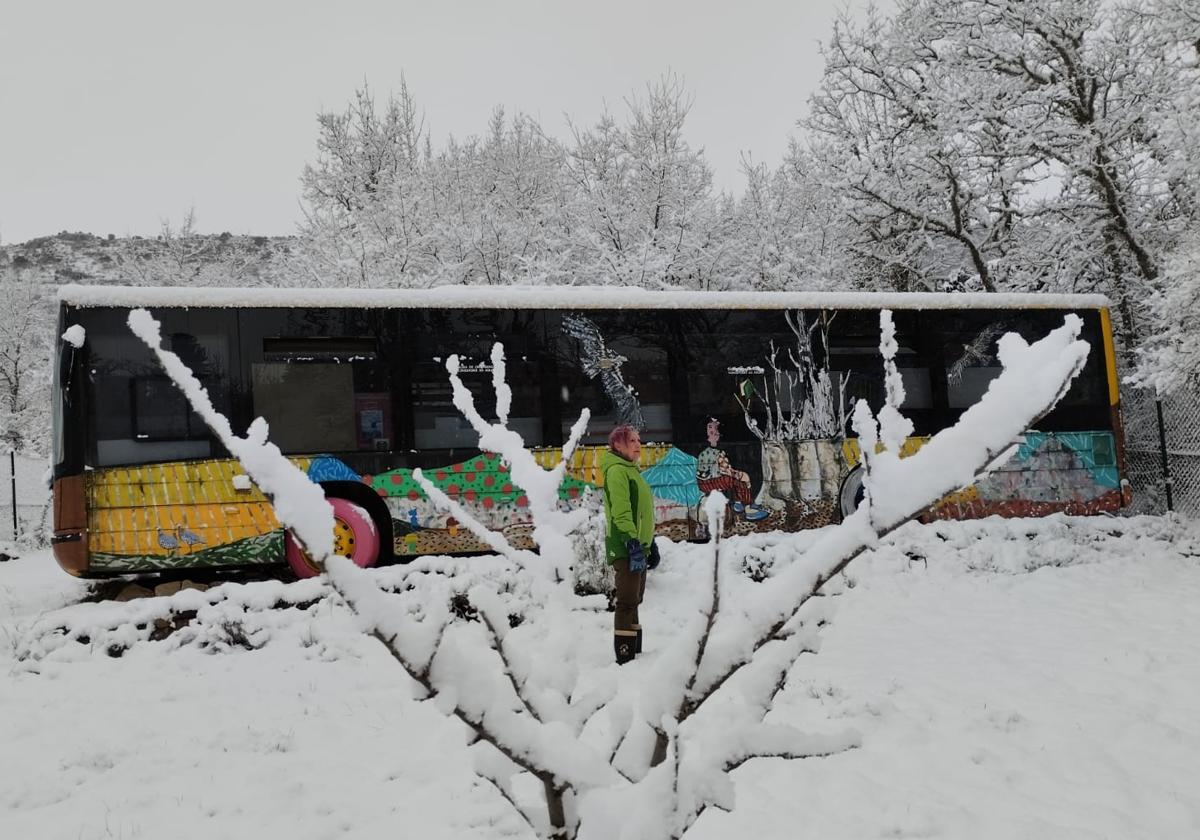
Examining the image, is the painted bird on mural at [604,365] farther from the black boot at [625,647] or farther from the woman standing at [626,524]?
the black boot at [625,647]

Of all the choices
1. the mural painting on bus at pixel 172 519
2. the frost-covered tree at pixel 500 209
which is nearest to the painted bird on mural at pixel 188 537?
the mural painting on bus at pixel 172 519

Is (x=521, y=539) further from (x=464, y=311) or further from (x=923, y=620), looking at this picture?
(x=923, y=620)

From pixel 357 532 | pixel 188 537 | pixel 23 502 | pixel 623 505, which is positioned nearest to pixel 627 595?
pixel 623 505

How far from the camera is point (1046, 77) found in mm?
13156

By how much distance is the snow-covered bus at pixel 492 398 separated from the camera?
744 centimetres

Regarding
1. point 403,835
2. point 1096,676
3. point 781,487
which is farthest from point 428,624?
point 781,487

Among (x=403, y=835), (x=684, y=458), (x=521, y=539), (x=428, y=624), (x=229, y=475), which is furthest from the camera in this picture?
(x=684, y=458)

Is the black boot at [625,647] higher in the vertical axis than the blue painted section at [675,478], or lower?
lower

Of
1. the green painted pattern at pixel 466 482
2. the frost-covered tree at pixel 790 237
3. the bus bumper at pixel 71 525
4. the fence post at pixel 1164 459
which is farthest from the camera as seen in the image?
the frost-covered tree at pixel 790 237

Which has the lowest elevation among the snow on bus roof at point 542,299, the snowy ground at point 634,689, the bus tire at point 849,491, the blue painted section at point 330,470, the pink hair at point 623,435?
the snowy ground at point 634,689

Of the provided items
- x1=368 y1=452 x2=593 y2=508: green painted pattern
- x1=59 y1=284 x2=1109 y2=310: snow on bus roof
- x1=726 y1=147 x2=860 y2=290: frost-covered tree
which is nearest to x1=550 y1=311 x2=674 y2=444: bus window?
x1=59 y1=284 x2=1109 y2=310: snow on bus roof

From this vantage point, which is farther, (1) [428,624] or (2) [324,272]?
(2) [324,272]

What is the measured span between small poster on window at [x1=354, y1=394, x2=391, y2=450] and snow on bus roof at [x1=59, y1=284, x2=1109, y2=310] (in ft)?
3.42

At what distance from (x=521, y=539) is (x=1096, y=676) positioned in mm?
5281
